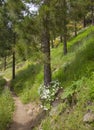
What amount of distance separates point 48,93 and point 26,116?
2603 mm

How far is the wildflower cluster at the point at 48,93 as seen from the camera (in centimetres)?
1298

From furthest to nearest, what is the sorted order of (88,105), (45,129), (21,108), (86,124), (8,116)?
(21,108) → (8,116) → (45,129) → (88,105) → (86,124)

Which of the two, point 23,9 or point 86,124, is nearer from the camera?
point 86,124

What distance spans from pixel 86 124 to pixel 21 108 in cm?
914

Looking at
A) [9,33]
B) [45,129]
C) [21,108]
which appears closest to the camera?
[45,129]

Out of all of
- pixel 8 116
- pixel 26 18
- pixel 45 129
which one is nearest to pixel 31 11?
pixel 26 18

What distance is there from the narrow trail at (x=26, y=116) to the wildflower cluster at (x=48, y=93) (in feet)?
2.41

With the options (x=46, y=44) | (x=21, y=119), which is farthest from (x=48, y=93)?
(x=46, y=44)

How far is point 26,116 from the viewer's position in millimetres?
15219

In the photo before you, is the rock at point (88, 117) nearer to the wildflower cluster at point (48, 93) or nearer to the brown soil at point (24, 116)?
the wildflower cluster at point (48, 93)

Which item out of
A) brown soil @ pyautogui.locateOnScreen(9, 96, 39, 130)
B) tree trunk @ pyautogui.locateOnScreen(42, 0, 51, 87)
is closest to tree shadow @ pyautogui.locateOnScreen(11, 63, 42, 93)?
brown soil @ pyautogui.locateOnScreen(9, 96, 39, 130)

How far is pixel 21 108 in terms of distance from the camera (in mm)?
17062

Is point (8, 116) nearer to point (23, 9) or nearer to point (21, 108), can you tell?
point (21, 108)

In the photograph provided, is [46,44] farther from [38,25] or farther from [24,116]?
[24,116]
